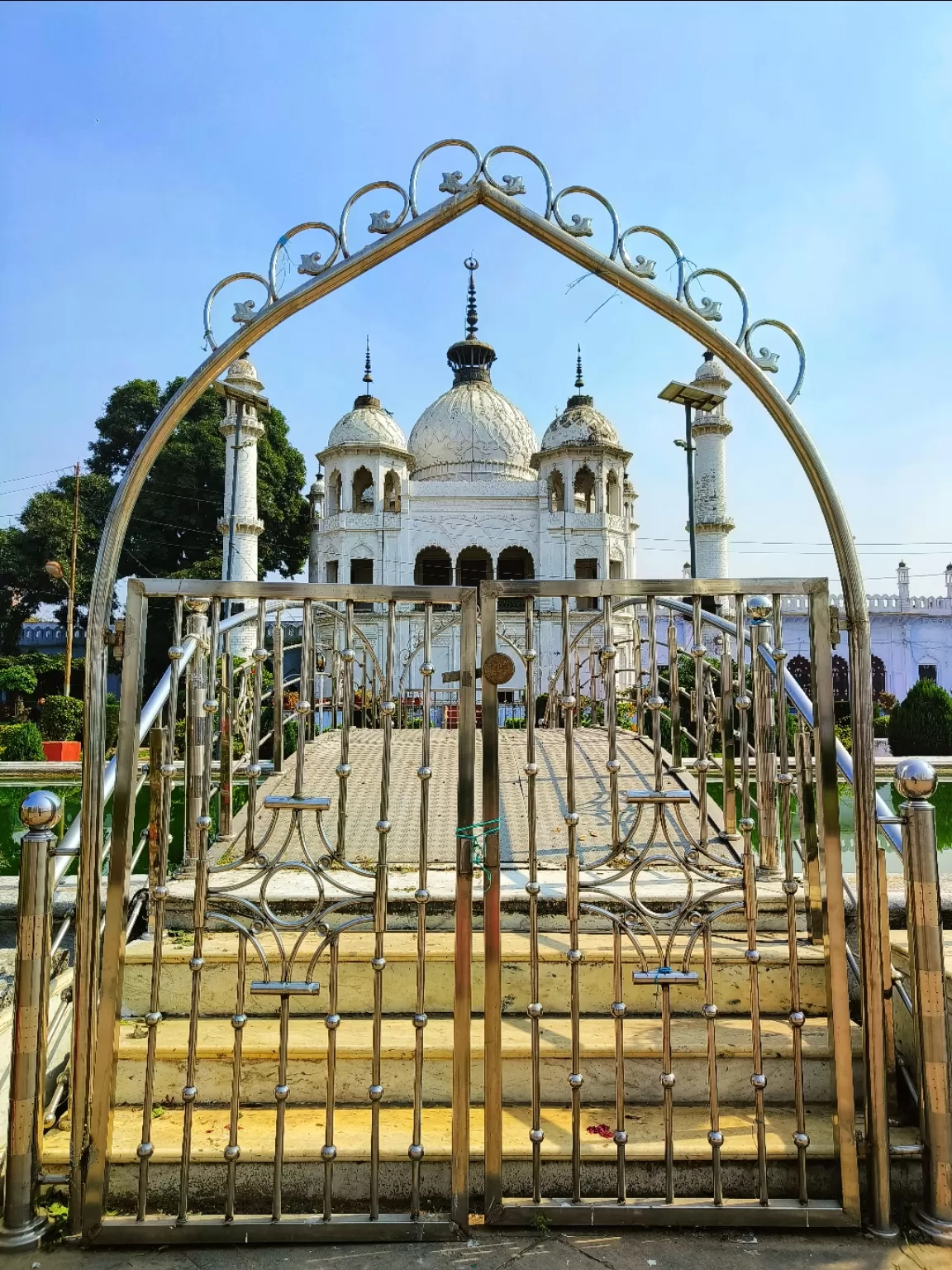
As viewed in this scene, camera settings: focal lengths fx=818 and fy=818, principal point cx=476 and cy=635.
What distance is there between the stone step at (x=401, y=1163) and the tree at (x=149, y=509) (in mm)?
27968

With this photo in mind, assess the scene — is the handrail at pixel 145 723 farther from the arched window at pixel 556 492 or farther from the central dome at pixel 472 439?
the central dome at pixel 472 439

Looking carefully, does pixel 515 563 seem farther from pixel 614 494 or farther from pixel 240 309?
pixel 240 309

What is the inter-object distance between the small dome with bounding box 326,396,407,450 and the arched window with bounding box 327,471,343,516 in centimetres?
101

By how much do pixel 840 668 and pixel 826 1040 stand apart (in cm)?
3145

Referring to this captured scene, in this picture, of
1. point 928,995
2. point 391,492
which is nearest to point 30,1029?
point 928,995

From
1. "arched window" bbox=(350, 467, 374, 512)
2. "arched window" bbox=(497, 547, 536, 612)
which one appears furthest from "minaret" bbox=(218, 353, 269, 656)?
"arched window" bbox=(497, 547, 536, 612)

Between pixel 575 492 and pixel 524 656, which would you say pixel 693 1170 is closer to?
pixel 524 656

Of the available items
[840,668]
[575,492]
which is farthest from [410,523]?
[840,668]

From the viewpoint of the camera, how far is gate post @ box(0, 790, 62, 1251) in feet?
7.30

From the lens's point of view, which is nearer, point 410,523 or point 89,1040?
point 89,1040

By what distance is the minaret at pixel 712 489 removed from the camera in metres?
22.7

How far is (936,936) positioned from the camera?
2398 millimetres

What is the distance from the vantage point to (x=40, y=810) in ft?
7.79

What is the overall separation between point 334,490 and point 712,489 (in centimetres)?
1338
